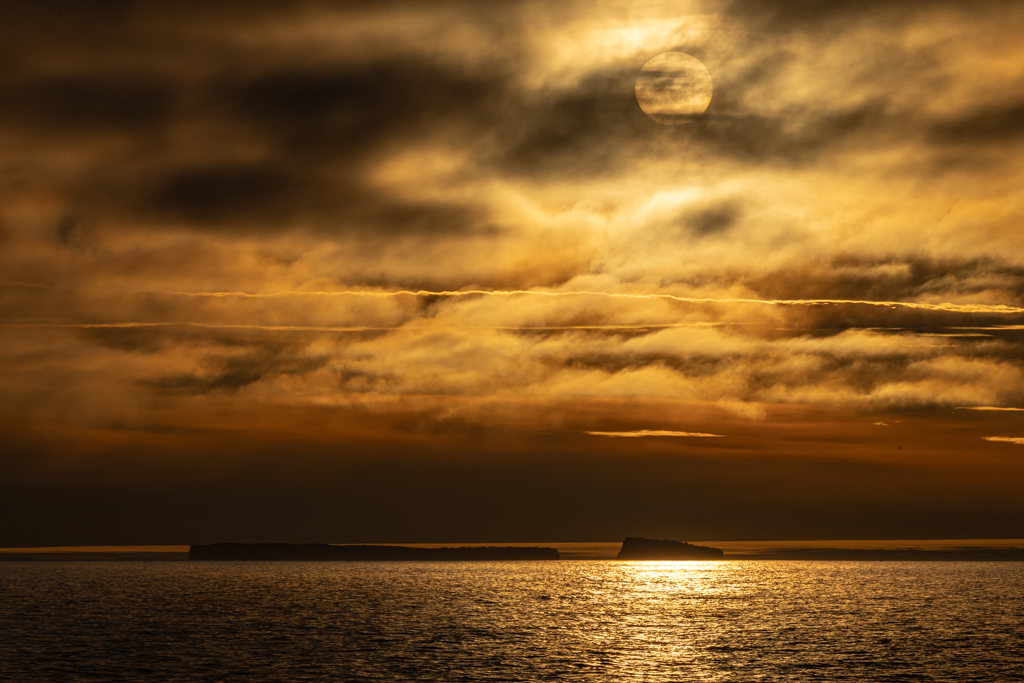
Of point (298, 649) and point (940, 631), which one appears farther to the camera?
point (940, 631)

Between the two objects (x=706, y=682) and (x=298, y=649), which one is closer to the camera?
(x=706, y=682)

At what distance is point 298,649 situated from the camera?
108m

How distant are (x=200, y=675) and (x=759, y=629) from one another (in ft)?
280

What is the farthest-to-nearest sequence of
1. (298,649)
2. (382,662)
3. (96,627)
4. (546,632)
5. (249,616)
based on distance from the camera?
1. (249,616)
2. (96,627)
3. (546,632)
4. (298,649)
5. (382,662)

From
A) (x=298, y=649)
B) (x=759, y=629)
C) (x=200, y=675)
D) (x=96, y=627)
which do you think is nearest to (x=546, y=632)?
(x=759, y=629)

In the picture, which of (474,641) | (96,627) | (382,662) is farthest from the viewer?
(96,627)

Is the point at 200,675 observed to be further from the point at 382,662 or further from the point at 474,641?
the point at 474,641

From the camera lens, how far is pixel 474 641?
396 feet

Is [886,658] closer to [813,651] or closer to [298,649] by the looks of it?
[813,651]

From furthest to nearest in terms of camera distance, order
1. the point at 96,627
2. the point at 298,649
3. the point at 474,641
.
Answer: the point at 96,627
the point at 474,641
the point at 298,649

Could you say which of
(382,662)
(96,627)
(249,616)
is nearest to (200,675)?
(382,662)

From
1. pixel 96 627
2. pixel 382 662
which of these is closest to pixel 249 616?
pixel 96 627

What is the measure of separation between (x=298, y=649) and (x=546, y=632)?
4109 cm

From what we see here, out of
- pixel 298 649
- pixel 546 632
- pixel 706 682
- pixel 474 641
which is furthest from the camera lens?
pixel 546 632
